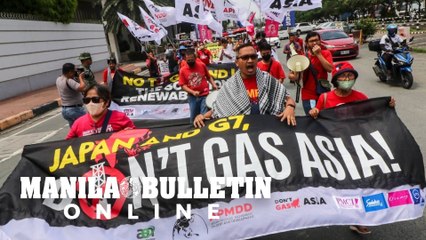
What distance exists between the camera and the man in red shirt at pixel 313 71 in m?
5.04

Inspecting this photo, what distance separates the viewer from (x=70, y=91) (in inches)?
239

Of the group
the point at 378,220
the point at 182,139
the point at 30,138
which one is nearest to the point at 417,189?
the point at 378,220

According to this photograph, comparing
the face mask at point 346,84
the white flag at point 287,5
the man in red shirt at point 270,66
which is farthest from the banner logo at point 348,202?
the white flag at point 287,5

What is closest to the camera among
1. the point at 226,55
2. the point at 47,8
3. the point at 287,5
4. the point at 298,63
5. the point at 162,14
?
the point at 298,63

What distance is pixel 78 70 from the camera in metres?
6.97

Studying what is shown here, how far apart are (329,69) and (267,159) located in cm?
250

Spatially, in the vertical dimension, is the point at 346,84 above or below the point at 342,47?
above

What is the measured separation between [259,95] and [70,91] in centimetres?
375

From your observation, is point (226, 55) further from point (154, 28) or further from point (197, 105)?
point (197, 105)

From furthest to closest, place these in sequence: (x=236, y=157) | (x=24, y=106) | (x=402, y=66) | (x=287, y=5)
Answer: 1. (x=24, y=106)
2. (x=402, y=66)
3. (x=287, y=5)
4. (x=236, y=157)

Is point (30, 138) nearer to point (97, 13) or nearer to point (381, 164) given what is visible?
point (381, 164)

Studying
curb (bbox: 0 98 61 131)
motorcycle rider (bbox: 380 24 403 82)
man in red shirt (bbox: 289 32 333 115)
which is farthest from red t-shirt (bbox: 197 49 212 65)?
man in red shirt (bbox: 289 32 333 115)

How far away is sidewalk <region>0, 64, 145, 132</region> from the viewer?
11.6 m

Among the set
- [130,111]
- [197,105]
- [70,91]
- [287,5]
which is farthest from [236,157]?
[287,5]
